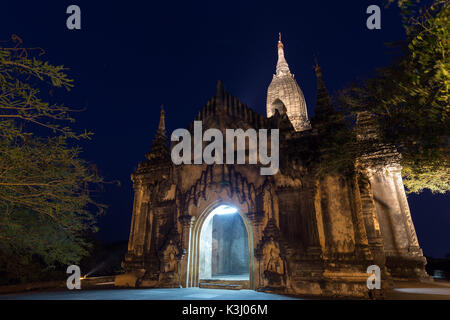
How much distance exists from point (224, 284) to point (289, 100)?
746 inches

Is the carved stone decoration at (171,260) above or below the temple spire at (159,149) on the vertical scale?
below

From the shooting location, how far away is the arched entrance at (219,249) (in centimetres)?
1077

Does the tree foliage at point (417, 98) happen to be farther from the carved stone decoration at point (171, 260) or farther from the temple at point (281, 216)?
the carved stone decoration at point (171, 260)

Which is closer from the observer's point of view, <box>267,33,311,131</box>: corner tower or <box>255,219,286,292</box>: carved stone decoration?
<box>255,219,286,292</box>: carved stone decoration

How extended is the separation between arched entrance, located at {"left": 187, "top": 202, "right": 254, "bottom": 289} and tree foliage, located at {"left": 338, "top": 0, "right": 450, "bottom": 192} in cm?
586

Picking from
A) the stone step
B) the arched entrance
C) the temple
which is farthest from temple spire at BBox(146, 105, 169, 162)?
the stone step

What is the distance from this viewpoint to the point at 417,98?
6.42 metres

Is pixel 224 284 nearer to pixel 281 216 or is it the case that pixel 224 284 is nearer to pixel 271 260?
pixel 271 260

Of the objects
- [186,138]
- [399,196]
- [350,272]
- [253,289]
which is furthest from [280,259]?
[399,196]

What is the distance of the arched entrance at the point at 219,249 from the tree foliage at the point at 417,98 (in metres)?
5.86

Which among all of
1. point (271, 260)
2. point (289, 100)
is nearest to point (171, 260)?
point (271, 260)

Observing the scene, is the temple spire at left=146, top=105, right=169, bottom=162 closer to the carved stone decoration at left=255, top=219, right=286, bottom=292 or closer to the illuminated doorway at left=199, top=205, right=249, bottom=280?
the illuminated doorway at left=199, top=205, right=249, bottom=280

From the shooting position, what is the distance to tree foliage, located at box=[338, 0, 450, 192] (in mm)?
4867

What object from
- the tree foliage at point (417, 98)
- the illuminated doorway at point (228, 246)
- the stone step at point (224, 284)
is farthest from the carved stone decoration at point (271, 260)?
the illuminated doorway at point (228, 246)
